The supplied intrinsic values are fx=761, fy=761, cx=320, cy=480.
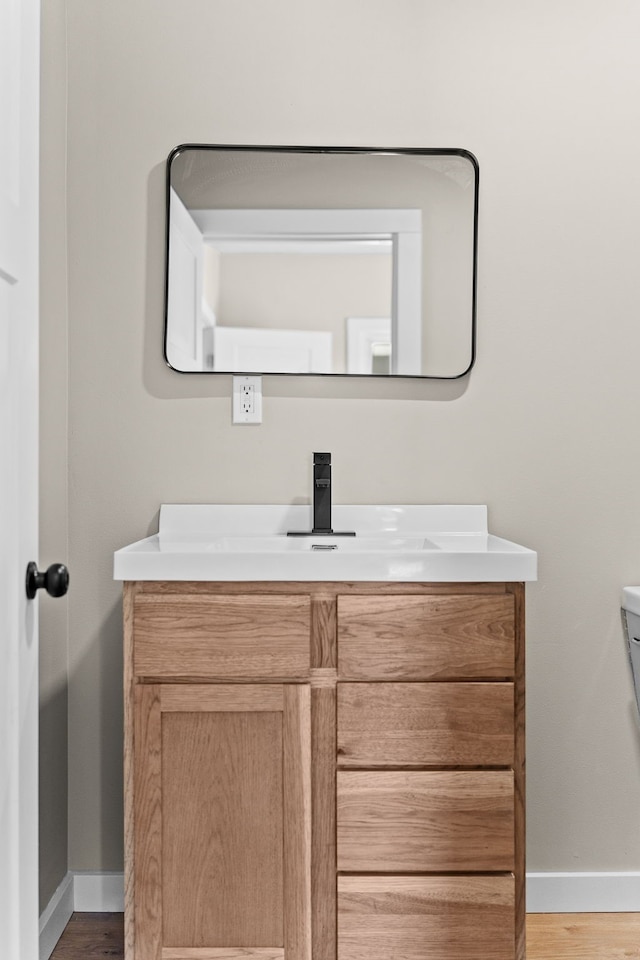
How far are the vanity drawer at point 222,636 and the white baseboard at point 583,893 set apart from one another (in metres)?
1.00

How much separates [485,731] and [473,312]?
3.40ft

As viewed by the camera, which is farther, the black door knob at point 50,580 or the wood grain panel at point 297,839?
the wood grain panel at point 297,839

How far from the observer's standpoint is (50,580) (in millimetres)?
990

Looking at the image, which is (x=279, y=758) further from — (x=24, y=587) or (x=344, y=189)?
(x=344, y=189)

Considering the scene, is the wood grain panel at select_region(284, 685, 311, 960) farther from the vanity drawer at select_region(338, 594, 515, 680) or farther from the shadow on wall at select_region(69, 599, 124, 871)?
the shadow on wall at select_region(69, 599, 124, 871)

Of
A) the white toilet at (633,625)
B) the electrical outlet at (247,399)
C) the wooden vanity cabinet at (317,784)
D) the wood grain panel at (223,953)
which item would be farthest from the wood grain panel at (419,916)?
the electrical outlet at (247,399)

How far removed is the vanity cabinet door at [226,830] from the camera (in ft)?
4.76

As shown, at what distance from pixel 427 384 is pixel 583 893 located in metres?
1.36

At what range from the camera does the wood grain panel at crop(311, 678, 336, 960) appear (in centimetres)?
146

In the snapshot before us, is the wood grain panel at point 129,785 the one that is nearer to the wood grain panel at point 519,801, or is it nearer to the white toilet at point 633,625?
the wood grain panel at point 519,801

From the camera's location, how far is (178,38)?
76.2 inches

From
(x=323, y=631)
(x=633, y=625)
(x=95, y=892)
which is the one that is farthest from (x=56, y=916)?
(x=633, y=625)

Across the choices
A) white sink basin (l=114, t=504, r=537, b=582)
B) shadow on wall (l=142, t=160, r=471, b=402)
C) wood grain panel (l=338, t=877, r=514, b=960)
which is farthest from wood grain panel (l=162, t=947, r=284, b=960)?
shadow on wall (l=142, t=160, r=471, b=402)

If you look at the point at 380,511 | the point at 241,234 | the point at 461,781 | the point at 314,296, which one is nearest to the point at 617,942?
the point at 461,781
